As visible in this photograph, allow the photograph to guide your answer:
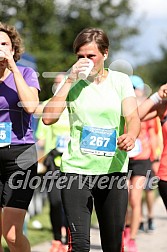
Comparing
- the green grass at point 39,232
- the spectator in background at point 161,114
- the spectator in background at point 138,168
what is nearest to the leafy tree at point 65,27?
the green grass at point 39,232

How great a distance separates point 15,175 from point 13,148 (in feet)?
0.64

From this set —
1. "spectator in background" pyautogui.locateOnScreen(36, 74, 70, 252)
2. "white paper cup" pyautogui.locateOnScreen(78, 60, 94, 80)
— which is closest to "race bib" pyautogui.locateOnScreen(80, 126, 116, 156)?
"white paper cup" pyautogui.locateOnScreen(78, 60, 94, 80)

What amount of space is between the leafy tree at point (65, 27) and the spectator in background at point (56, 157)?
1354 cm

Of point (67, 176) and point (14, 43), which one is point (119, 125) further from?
point (14, 43)

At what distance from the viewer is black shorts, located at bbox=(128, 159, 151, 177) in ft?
26.9

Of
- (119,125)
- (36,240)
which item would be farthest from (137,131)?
(36,240)

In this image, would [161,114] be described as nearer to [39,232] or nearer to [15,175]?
[15,175]

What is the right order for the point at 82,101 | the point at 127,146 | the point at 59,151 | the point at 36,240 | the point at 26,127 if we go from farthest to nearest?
the point at 36,240 < the point at 59,151 < the point at 26,127 < the point at 82,101 < the point at 127,146

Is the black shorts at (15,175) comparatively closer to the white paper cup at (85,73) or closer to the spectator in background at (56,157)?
the white paper cup at (85,73)

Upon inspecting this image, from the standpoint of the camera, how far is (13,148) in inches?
187

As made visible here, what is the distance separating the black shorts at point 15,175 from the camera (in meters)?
4.73

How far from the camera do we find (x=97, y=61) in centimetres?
447

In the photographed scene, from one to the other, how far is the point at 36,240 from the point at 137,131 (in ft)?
13.5

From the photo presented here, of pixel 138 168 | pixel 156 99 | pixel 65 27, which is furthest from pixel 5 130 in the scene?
pixel 65 27
